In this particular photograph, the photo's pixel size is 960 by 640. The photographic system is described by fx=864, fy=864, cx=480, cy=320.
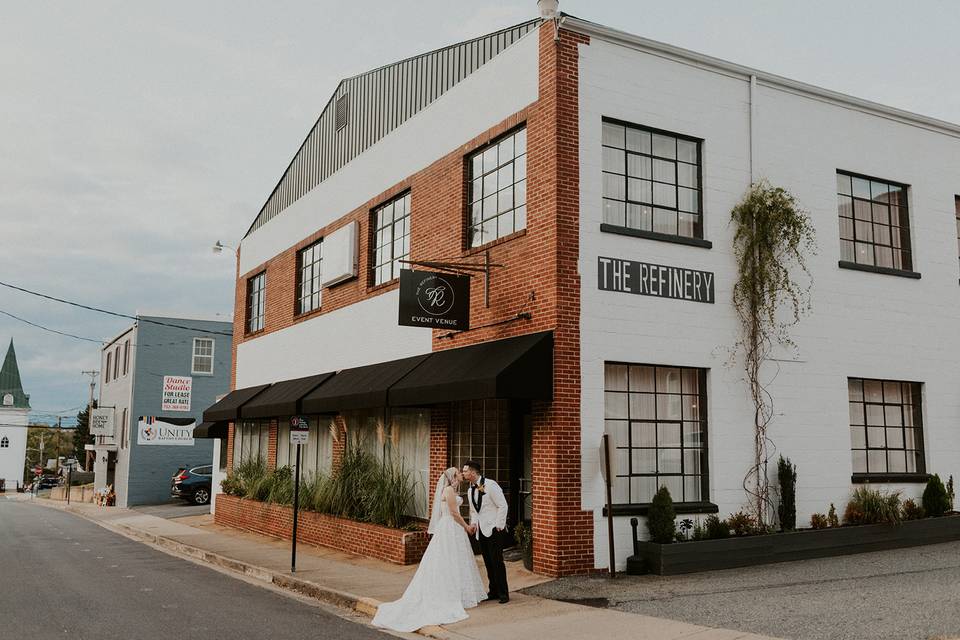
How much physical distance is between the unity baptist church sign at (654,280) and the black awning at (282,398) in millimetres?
8372

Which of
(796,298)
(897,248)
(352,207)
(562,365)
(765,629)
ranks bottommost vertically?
(765,629)

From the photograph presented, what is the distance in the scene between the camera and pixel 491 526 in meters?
10.6

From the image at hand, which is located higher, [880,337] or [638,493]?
[880,337]

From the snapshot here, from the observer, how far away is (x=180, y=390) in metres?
39.5

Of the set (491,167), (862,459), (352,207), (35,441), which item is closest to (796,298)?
(862,459)

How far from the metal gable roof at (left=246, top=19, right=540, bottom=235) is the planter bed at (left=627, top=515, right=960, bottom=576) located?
8.30 m

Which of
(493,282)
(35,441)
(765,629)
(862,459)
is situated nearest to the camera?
(765,629)

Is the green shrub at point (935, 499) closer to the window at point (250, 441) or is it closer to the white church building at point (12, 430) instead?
the window at point (250, 441)

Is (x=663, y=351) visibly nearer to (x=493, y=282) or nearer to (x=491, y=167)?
(x=493, y=282)

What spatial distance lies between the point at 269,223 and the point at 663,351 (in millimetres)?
15720

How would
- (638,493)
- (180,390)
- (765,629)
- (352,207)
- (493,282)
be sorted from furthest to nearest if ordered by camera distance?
1. (180,390)
2. (352,207)
3. (493,282)
4. (638,493)
5. (765,629)

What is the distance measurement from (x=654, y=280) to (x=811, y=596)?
509cm

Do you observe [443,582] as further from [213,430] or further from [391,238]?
[213,430]

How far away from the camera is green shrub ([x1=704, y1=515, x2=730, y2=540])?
1275 centimetres
